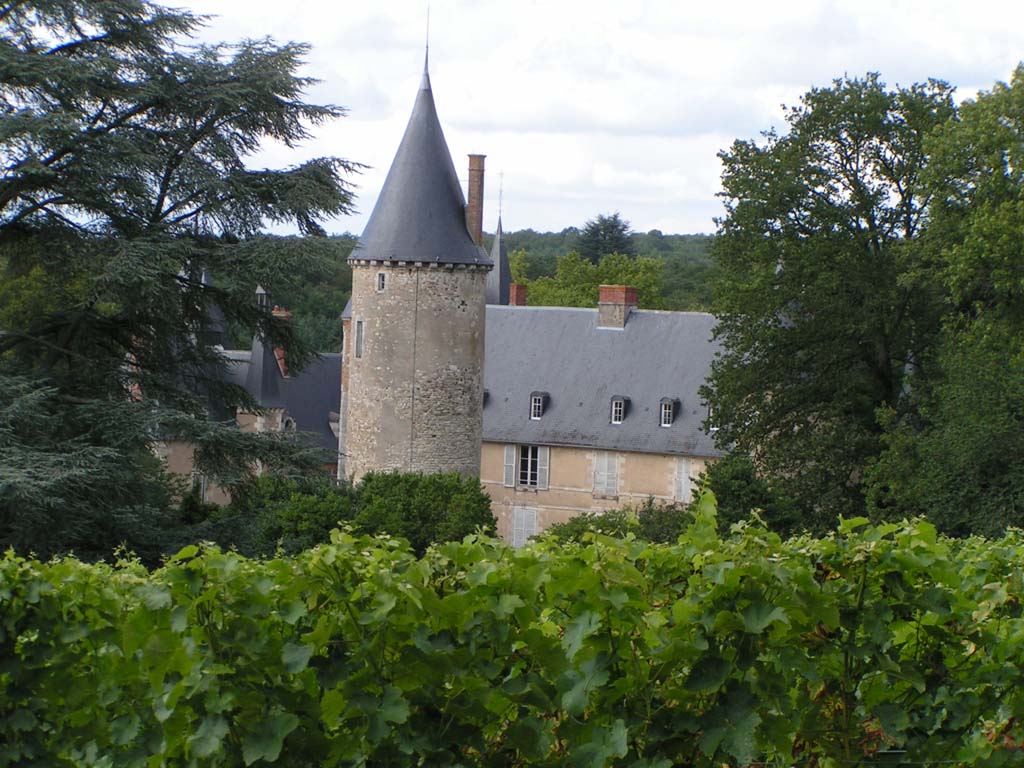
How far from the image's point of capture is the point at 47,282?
19.1m

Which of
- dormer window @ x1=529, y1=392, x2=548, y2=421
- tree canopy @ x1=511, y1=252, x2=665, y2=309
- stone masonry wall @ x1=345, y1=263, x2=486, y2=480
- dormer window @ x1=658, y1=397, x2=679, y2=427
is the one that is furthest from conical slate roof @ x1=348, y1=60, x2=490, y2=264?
tree canopy @ x1=511, y1=252, x2=665, y2=309

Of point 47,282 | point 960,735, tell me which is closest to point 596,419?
point 47,282

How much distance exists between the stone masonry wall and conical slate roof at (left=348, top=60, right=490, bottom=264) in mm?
317

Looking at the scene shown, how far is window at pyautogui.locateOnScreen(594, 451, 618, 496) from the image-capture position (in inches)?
1522

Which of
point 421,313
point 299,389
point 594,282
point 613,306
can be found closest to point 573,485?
point 613,306

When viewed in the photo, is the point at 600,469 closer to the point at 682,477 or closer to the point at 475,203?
the point at 682,477

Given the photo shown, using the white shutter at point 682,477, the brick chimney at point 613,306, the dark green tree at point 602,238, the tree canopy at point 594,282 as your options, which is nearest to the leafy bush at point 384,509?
the white shutter at point 682,477

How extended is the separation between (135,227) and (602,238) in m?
64.5

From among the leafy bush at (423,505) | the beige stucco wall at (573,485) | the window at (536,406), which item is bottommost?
the beige stucco wall at (573,485)

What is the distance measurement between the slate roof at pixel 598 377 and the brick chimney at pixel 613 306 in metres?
0.23

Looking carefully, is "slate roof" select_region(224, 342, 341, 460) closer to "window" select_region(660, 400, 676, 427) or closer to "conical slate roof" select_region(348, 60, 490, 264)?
"window" select_region(660, 400, 676, 427)

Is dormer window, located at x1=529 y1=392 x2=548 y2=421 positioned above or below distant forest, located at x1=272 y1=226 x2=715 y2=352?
below

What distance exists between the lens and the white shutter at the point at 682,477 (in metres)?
37.9

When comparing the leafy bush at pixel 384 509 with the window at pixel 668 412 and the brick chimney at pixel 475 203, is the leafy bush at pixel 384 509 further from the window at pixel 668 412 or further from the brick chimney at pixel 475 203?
the window at pixel 668 412
